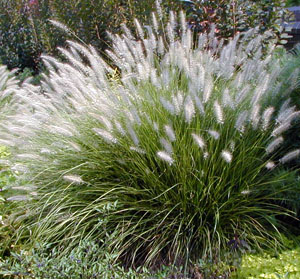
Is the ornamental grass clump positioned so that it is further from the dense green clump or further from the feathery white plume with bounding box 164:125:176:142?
the dense green clump

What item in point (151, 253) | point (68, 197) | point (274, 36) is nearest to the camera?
point (151, 253)

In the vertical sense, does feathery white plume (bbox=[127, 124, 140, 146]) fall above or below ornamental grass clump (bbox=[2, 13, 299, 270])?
above

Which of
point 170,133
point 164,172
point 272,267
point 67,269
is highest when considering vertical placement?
point 170,133

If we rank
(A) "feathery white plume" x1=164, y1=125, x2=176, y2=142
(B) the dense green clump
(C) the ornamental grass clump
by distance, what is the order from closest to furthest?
(B) the dense green clump < (A) "feathery white plume" x1=164, y1=125, x2=176, y2=142 < (C) the ornamental grass clump

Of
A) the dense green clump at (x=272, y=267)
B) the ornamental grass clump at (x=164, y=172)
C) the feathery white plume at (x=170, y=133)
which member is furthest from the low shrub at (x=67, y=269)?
the feathery white plume at (x=170, y=133)

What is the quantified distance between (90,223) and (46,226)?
35cm

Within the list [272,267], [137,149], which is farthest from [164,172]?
[272,267]

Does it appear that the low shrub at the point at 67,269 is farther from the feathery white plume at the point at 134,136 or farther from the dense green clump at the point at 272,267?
the feathery white plume at the point at 134,136

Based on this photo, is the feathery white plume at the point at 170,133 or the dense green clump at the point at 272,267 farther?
the feathery white plume at the point at 170,133

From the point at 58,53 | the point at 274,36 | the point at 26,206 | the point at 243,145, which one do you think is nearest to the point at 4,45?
the point at 58,53

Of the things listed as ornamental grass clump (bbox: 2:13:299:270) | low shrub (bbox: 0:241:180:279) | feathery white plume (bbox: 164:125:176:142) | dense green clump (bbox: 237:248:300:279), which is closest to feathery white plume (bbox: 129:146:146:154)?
ornamental grass clump (bbox: 2:13:299:270)

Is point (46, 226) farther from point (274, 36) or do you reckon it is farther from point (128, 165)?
point (274, 36)

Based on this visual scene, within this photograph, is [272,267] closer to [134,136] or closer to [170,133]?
[170,133]

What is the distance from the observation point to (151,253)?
316 cm
